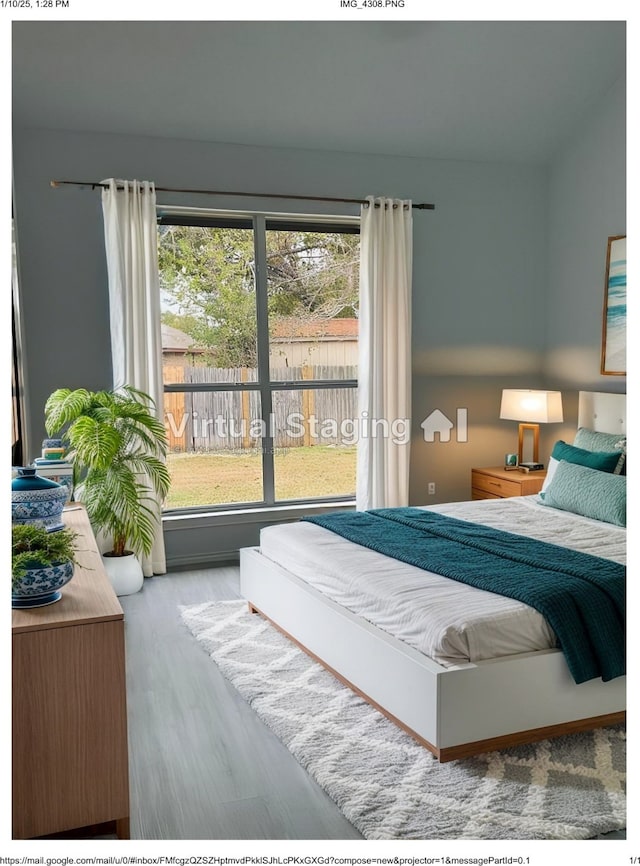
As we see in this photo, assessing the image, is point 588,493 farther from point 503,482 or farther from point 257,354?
point 257,354

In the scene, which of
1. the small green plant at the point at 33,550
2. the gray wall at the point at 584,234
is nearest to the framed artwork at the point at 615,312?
the gray wall at the point at 584,234

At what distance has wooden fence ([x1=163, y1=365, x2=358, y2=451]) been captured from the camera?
17.4ft

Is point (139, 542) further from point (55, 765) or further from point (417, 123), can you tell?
point (417, 123)

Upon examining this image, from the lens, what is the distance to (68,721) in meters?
2.07

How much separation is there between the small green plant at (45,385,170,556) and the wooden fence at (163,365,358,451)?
0.56 metres

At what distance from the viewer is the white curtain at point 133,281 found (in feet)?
15.6

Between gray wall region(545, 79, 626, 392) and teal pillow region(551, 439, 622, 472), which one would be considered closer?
teal pillow region(551, 439, 622, 472)

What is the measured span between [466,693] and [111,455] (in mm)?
2417

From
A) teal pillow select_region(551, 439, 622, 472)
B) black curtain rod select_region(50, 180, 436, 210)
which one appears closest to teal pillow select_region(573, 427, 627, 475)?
teal pillow select_region(551, 439, 622, 472)

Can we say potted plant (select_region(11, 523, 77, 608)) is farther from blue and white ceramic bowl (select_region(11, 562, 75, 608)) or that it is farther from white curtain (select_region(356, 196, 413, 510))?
white curtain (select_region(356, 196, 413, 510))

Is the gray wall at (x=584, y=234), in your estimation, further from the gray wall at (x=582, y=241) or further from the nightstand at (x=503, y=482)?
the nightstand at (x=503, y=482)

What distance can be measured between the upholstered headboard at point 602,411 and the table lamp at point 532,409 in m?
0.15

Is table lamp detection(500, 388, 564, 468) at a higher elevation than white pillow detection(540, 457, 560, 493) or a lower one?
higher

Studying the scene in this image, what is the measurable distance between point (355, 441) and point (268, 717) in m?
2.89
